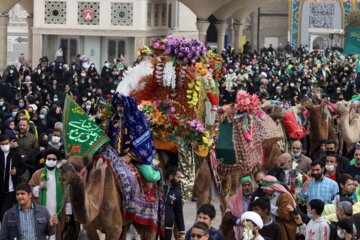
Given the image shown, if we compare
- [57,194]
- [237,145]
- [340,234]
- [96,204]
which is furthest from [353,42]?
[340,234]

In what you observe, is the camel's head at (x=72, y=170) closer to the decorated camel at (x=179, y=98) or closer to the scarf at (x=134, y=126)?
the scarf at (x=134, y=126)

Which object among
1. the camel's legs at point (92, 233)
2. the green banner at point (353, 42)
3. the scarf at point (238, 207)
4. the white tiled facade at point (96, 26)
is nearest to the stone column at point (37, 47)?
the white tiled facade at point (96, 26)

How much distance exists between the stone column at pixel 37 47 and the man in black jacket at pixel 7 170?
28.6m

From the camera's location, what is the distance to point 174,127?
17234 mm

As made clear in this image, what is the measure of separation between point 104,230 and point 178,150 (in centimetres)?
308

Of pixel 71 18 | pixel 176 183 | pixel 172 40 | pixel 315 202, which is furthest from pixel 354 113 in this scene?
pixel 71 18

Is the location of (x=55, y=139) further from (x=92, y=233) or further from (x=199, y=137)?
(x=92, y=233)

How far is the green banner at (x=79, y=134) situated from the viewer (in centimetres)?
1436

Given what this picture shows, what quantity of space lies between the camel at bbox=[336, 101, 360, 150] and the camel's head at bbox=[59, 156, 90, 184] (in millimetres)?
9744

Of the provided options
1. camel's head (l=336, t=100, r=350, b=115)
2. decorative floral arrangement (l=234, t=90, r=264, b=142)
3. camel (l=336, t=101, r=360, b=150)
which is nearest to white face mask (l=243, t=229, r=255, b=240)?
decorative floral arrangement (l=234, t=90, r=264, b=142)

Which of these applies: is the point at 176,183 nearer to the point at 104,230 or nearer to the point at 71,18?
the point at 104,230

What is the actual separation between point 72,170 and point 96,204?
123 centimetres

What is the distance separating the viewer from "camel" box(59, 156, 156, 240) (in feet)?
43.5

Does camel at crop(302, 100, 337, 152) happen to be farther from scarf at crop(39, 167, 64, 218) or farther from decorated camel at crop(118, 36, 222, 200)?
scarf at crop(39, 167, 64, 218)
